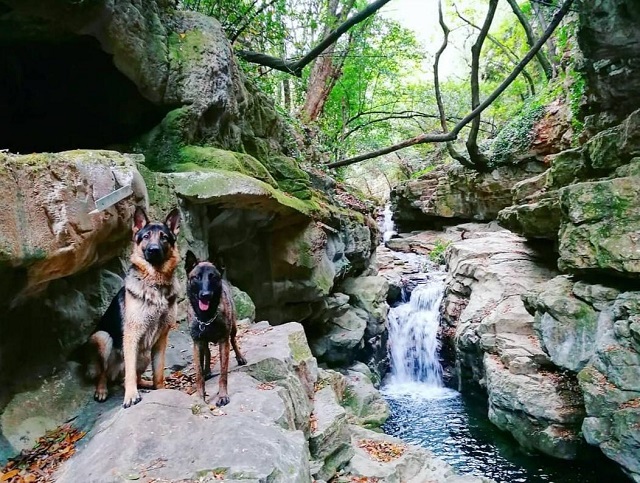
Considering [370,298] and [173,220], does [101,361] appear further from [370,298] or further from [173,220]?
[370,298]

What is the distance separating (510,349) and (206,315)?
7.73m

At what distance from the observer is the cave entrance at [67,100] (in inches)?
258

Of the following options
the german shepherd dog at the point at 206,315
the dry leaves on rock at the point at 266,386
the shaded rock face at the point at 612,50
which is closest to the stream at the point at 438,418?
the dry leaves on rock at the point at 266,386

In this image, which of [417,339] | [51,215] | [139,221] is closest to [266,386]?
[139,221]

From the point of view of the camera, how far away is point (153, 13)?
21.8 feet

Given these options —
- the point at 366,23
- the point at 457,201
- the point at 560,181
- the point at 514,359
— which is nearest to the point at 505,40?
the point at 457,201

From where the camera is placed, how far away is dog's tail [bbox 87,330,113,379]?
392 centimetres

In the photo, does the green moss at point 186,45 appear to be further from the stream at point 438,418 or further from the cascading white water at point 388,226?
the cascading white water at point 388,226

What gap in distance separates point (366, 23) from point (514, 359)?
11.5 meters

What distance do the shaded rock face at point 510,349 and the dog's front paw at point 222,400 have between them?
6.55 meters

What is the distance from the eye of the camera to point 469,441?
9125mm

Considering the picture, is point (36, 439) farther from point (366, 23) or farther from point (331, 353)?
point (366, 23)

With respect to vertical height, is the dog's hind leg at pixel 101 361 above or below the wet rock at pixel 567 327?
above

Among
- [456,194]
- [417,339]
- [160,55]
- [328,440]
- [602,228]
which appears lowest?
[417,339]
